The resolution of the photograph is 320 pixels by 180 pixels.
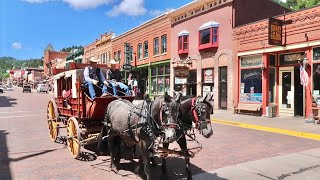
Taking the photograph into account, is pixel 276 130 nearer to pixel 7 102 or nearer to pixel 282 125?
pixel 282 125

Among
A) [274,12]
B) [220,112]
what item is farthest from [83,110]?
[274,12]

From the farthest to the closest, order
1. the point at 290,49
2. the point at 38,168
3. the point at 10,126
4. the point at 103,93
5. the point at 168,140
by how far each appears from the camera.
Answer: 1. the point at 290,49
2. the point at 10,126
3. the point at 103,93
4. the point at 38,168
5. the point at 168,140

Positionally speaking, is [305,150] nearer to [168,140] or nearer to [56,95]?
[168,140]

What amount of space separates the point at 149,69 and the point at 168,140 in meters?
27.4

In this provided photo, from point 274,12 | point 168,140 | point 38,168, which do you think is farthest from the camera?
point 274,12

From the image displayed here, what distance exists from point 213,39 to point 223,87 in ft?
11.1

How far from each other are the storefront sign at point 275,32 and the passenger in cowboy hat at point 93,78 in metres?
11.4

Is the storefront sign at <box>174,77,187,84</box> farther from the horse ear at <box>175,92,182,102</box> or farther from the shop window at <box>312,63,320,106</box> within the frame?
the horse ear at <box>175,92,182,102</box>

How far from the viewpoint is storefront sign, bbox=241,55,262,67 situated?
19.5 meters

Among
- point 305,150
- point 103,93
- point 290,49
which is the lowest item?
point 305,150

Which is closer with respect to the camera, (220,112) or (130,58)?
(220,112)

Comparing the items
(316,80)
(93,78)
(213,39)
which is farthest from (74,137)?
(213,39)

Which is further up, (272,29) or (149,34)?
(149,34)

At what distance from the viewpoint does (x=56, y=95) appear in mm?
11242
